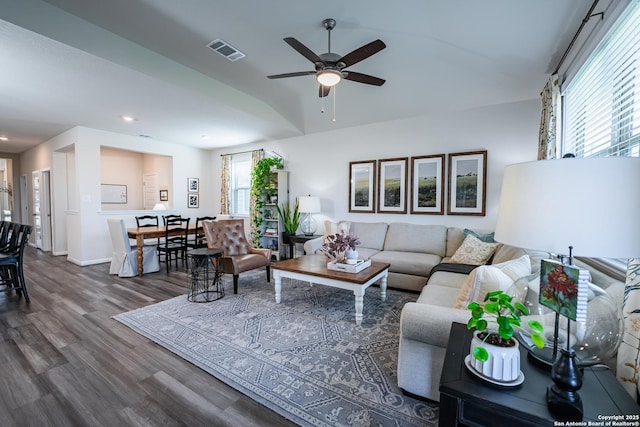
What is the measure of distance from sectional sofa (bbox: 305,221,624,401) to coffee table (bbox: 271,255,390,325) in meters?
0.54

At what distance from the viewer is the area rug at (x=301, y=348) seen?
1.67 metres

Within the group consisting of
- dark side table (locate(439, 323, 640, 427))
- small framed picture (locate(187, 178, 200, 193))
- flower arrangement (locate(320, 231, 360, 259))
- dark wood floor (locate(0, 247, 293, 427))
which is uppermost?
small framed picture (locate(187, 178, 200, 193))

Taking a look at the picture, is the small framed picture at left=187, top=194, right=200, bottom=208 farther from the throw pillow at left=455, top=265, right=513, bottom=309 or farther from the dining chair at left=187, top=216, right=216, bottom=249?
the throw pillow at left=455, top=265, right=513, bottom=309

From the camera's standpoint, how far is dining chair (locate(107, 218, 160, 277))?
4375 millimetres

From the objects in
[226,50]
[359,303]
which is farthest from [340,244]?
[226,50]

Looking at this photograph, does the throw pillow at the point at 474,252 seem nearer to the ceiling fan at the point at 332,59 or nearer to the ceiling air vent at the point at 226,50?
the ceiling fan at the point at 332,59

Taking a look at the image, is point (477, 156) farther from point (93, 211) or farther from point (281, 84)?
point (93, 211)

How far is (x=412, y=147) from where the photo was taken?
4.61 m

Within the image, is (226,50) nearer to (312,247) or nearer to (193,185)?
(312,247)

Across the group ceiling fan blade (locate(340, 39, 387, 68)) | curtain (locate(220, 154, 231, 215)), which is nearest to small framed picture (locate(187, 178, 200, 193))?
curtain (locate(220, 154, 231, 215))

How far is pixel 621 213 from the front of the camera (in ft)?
2.66

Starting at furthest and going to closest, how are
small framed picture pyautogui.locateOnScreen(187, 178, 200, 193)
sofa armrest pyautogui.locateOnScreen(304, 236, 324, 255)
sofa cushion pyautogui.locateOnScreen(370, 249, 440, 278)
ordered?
1. small framed picture pyautogui.locateOnScreen(187, 178, 200, 193)
2. sofa armrest pyautogui.locateOnScreen(304, 236, 324, 255)
3. sofa cushion pyautogui.locateOnScreen(370, 249, 440, 278)

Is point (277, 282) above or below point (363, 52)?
below

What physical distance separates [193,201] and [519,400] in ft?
23.9
